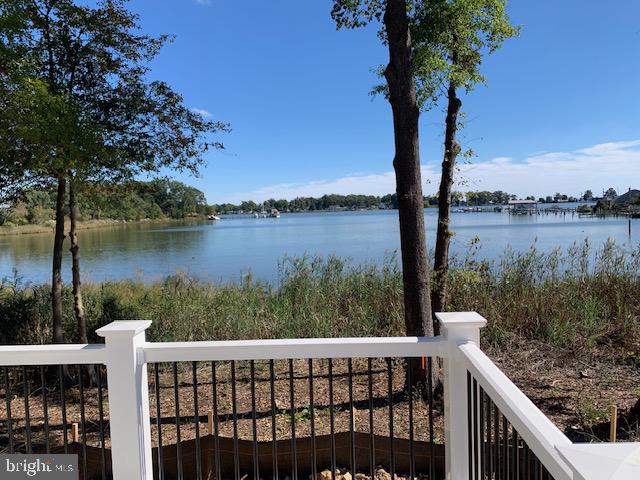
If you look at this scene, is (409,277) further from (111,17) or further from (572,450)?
(111,17)

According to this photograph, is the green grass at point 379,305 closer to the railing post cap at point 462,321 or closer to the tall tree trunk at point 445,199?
the tall tree trunk at point 445,199

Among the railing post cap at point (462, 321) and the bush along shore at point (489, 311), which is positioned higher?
the railing post cap at point (462, 321)

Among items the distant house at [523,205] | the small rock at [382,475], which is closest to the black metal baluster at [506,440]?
the small rock at [382,475]

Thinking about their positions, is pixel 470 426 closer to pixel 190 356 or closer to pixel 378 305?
pixel 190 356

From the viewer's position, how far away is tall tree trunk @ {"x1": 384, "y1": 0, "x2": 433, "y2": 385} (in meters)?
3.68

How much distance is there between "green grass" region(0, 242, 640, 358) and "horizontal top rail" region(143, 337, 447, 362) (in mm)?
3373

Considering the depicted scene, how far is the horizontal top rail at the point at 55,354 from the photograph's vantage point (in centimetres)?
207

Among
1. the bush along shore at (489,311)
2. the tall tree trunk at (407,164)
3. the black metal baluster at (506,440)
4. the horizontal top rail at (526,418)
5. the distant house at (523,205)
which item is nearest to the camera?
the horizontal top rail at (526,418)

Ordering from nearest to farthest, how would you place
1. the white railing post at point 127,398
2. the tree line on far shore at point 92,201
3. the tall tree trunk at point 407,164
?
the white railing post at point 127,398 < the tall tree trunk at point 407,164 < the tree line on far shore at point 92,201

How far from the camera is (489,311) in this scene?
5.68 m

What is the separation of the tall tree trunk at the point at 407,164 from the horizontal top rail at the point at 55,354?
2459 mm

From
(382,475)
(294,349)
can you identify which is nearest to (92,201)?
(294,349)

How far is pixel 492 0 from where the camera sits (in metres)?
4.38

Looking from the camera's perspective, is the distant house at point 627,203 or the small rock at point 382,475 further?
the distant house at point 627,203
